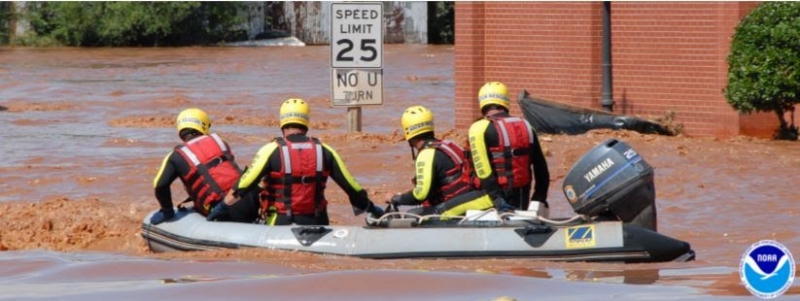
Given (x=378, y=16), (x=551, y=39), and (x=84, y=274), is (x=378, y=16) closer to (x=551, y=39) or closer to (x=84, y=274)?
(x=551, y=39)

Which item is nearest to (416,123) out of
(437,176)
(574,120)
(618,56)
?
(437,176)

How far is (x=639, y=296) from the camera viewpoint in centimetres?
961

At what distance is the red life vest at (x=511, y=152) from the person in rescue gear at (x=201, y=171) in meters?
1.98

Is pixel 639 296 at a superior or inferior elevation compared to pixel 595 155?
inferior

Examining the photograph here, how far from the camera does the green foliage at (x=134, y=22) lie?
4747cm

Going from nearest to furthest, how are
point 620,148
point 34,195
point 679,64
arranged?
point 620,148, point 34,195, point 679,64

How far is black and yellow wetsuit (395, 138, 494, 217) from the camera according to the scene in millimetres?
11484

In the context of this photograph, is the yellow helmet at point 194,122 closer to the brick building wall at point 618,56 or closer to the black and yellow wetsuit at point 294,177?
the black and yellow wetsuit at point 294,177

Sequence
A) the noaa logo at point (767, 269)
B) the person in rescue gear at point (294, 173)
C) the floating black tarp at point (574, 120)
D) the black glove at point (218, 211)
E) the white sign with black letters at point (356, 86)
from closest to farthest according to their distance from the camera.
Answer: the noaa logo at point (767, 269), the person in rescue gear at point (294, 173), the black glove at point (218, 211), the white sign with black letters at point (356, 86), the floating black tarp at point (574, 120)

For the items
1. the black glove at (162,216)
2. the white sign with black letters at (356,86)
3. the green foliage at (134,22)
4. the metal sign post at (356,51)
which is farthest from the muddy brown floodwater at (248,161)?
the green foliage at (134,22)

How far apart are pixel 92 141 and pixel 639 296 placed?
46.4 ft

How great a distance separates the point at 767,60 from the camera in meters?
18.1

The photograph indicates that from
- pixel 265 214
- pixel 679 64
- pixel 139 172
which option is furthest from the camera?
pixel 679 64

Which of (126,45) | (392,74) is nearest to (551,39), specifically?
(392,74)
